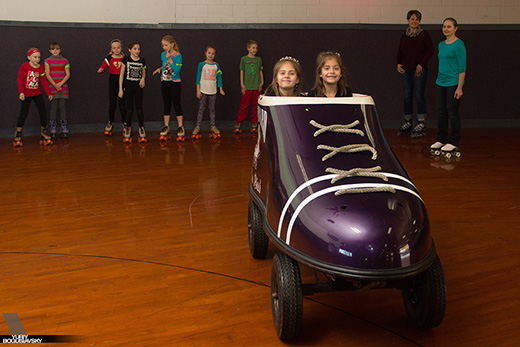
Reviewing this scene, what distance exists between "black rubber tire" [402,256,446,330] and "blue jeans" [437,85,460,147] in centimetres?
405

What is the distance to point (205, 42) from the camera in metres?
8.59

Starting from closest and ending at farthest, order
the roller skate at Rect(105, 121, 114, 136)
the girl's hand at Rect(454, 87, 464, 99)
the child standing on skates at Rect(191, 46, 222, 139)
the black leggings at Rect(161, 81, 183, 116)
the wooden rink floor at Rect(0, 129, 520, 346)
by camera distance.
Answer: the wooden rink floor at Rect(0, 129, 520, 346)
the girl's hand at Rect(454, 87, 464, 99)
the black leggings at Rect(161, 81, 183, 116)
the child standing on skates at Rect(191, 46, 222, 139)
the roller skate at Rect(105, 121, 114, 136)

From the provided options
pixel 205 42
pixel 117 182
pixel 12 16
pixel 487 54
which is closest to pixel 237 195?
pixel 117 182

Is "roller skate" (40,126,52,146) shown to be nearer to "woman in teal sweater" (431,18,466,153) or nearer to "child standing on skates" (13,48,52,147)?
"child standing on skates" (13,48,52,147)

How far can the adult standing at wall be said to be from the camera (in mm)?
7539

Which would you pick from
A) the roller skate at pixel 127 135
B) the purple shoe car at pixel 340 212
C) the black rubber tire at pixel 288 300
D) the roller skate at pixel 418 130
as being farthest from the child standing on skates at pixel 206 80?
the black rubber tire at pixel 288 300

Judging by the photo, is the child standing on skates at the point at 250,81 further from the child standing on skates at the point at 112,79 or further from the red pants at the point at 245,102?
the child standing on skates at the point at 112,79

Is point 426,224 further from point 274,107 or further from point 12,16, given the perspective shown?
point 12,16

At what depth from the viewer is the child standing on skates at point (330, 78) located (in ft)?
10.4

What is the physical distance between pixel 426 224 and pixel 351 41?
23.7ft

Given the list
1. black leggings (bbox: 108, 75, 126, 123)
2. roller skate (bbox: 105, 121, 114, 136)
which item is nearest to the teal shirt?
black leggings (bbox: 108, 75, 126, 123)

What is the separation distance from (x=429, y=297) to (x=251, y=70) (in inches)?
255

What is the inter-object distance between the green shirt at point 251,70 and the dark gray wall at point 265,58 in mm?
530

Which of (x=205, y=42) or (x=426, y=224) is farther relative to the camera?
(x=205, y=42)
